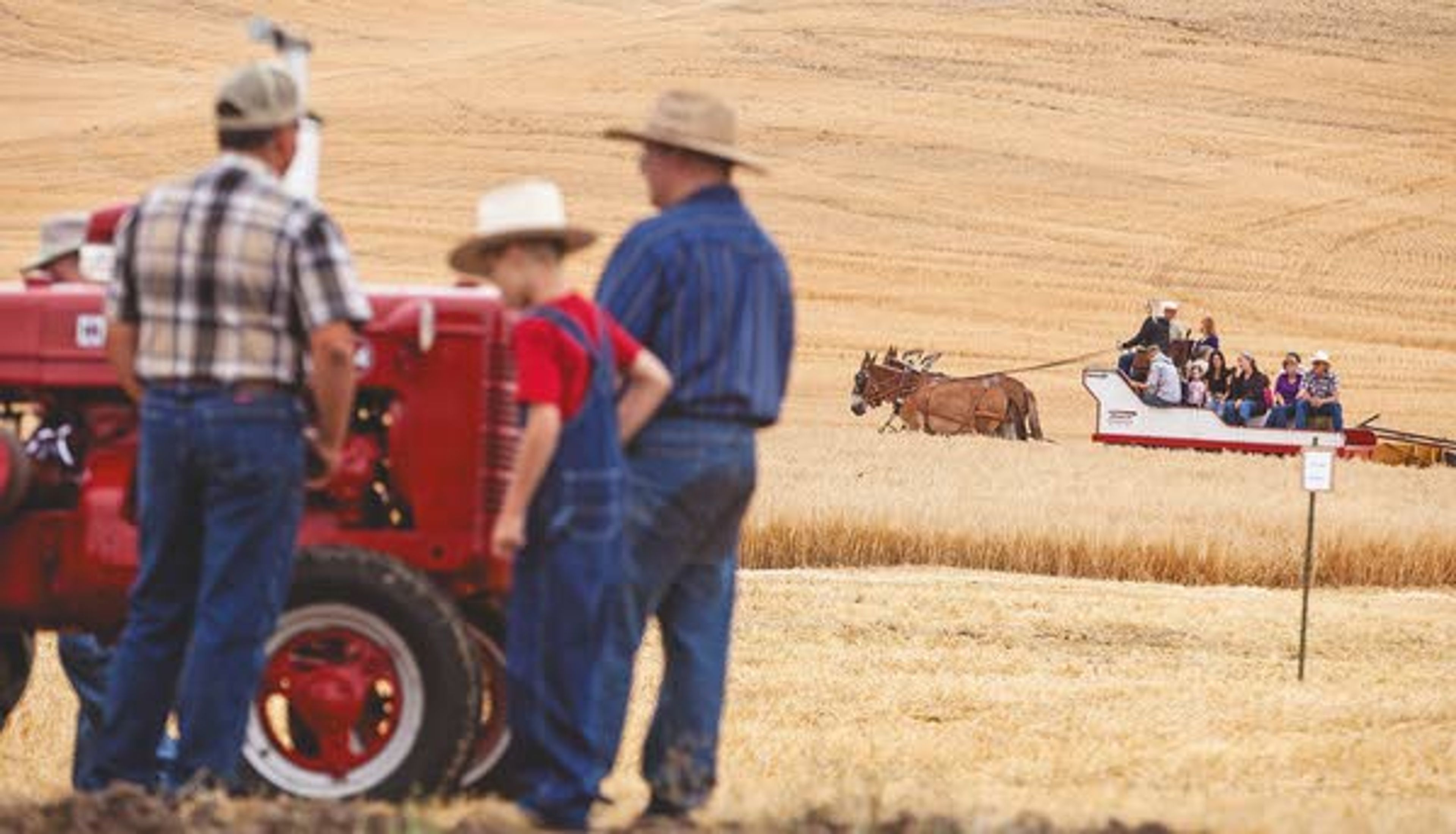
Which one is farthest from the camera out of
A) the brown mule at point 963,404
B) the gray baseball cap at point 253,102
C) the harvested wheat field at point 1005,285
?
the brown mule at point 963,404

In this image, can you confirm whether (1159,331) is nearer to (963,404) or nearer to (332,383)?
(963,404)

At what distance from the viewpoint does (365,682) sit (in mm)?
7246

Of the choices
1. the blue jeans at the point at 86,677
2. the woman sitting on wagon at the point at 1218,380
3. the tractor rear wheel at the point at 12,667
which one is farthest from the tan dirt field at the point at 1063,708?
the woman sitting on wagon at the point at 1218,380

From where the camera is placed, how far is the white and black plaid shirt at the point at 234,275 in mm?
6621

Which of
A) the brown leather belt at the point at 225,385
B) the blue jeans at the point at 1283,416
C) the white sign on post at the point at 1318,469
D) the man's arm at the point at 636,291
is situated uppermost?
the man's arm at the point at 636,291

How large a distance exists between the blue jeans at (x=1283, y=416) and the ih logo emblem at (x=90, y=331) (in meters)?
23.2

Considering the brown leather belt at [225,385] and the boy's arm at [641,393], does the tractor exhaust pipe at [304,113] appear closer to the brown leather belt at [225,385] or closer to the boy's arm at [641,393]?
the brown leather belt at [225,385]

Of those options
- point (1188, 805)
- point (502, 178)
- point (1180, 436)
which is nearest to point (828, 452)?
point (1180, 436)

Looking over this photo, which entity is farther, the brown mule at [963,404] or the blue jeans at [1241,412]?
the brown mule at [963,404]

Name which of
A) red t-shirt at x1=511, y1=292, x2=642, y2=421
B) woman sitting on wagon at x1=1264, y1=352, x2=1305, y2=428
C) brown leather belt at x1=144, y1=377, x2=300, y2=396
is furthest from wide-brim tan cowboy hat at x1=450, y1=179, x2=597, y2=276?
woman sitting on wagon at x1=1264, y1=352, x2=1305, y2=428

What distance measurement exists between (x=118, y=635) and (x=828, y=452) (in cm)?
1952

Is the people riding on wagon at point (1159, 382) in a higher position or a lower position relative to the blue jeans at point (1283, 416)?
higher

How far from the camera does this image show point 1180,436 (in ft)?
98.2

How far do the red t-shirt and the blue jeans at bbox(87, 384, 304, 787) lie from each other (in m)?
0.60
